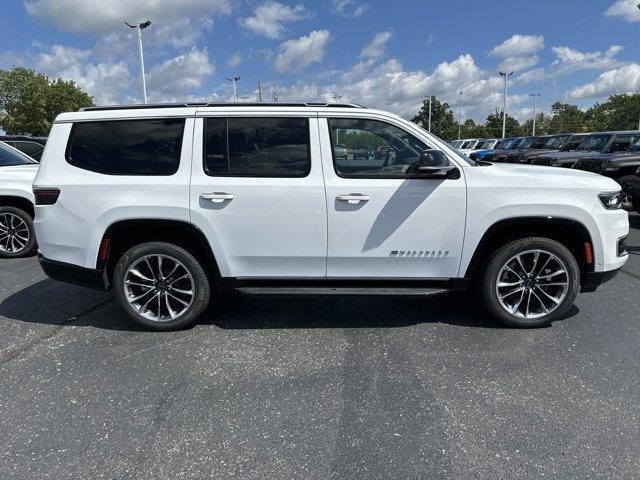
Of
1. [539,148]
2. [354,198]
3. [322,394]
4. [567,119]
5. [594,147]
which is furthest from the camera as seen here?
[567,119]

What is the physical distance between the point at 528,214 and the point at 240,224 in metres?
2.33

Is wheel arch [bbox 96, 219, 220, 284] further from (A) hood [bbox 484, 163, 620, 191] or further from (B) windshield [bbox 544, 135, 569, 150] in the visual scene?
(B) windshield [bbox 544, 135, 569, 150]

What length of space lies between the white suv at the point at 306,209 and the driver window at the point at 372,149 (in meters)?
0.01

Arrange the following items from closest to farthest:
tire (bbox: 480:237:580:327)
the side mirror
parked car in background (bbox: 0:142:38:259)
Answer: the side mirror < tire (bbox: 480:237:580:327) < parked car in background (bbox: 0:142:38:259)

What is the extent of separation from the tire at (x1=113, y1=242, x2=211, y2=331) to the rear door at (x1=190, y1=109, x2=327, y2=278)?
1.17 ft

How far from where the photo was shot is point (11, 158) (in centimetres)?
730

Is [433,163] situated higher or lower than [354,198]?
higher

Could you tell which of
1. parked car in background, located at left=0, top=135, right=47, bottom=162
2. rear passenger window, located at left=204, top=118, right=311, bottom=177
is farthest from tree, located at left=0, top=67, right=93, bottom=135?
rear passenger window, located at left=204, top=118, right=311, bottom=177

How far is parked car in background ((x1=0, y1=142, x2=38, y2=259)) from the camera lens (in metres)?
6.51

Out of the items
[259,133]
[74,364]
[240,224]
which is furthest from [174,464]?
[259,133]

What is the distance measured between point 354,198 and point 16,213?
5596 mm

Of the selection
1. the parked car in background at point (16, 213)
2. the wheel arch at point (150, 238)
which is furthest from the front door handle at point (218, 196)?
the parked car in background at point (16, 213)

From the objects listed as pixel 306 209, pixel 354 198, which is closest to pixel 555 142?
pixel 354 198

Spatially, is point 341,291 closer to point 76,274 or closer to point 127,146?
point 127,146
